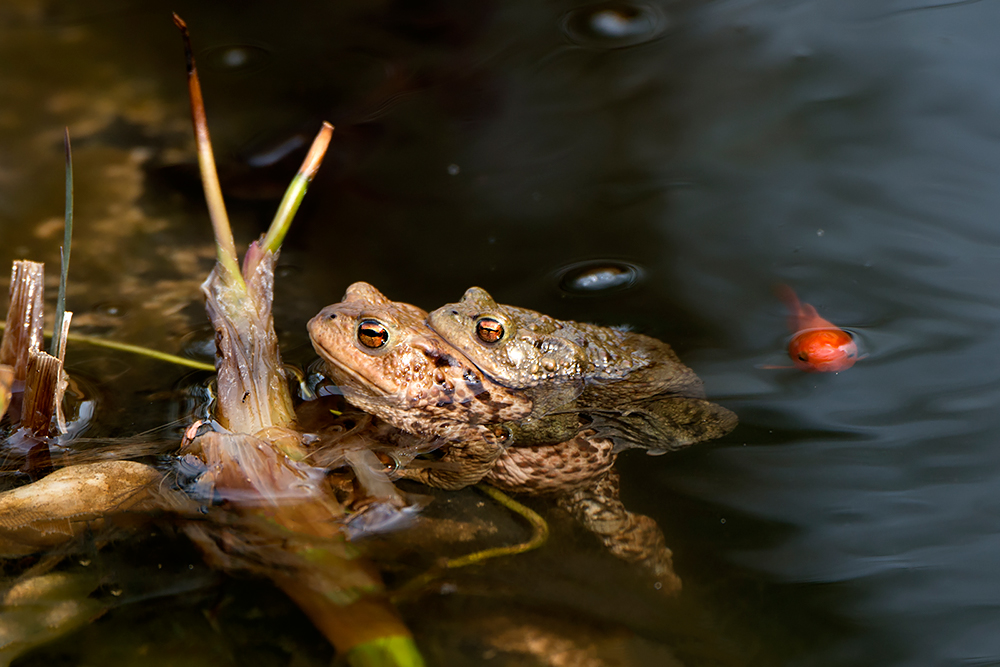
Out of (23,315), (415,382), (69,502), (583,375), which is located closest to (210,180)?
(23,315)

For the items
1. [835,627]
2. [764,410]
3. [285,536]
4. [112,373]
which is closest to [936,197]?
[764,410]

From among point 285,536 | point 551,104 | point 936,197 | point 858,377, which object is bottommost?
point 285,536

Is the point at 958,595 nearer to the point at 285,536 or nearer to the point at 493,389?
the point at 493,389

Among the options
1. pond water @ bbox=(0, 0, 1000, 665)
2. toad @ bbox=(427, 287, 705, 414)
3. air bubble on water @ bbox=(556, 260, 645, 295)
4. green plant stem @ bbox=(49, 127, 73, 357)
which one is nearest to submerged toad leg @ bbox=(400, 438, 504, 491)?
toad @ bbox=(427, 287, 705, 414)

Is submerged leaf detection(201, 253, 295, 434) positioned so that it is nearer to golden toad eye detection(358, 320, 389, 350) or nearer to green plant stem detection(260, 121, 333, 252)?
green plant stem detection(260, 121, 333, 252)

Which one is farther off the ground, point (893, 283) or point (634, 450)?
point (893, 283)

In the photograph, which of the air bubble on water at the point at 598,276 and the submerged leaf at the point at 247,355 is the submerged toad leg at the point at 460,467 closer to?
the submerged leaf at the point at 247,355

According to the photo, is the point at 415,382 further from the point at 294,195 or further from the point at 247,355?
the point at 294,195
